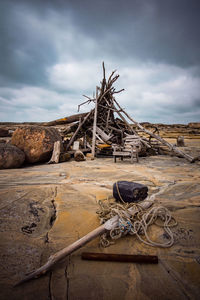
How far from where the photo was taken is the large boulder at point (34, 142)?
19.1 ft

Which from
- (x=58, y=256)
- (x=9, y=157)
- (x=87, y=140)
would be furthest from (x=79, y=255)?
(x=87, y=140)

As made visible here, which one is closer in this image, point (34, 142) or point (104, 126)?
point (34, 142)

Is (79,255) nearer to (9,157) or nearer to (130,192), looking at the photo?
(130,192)

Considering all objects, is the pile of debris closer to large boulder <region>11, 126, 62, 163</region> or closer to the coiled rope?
large boulder <region>11, 126, 62, 163</region>

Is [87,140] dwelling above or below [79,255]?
above

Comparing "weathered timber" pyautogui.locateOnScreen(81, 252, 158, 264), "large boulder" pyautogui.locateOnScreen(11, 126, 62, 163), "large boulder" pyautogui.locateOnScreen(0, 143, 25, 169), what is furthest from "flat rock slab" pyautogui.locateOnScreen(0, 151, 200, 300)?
"large boulder" pyautogui.locateOnScreen(11, 126, 62, 163)

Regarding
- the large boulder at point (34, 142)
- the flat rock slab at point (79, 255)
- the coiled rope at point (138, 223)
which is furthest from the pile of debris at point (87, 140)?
the coiled rope at point (138, 223)

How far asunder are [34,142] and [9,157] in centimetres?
118

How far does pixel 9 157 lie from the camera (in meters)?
4.99

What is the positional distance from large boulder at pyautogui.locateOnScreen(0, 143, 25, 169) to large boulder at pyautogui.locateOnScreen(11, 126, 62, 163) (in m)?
0.51

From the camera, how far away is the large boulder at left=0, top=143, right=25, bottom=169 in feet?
16.0

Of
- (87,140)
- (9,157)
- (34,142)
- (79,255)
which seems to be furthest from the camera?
(87,140)

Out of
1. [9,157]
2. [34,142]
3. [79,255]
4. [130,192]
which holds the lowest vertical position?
[79,255]

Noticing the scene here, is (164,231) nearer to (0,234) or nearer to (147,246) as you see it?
(147,246)
